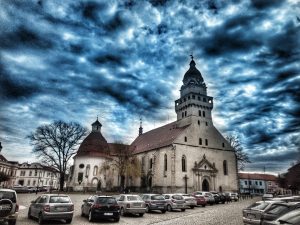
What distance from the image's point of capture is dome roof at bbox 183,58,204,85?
5956cm

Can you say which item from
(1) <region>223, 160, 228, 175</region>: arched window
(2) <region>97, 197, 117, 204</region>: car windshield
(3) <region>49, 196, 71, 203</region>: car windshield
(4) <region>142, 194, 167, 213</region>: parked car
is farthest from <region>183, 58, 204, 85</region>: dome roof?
(3) <region>49, 196, 71, 203</region>: car windshield

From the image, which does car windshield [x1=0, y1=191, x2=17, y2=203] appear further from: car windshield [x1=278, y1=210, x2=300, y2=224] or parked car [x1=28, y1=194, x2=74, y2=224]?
car windshield [x1=278, y1=210, x2=300, y2=224]

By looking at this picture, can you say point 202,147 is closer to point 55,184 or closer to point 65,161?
point 65,161

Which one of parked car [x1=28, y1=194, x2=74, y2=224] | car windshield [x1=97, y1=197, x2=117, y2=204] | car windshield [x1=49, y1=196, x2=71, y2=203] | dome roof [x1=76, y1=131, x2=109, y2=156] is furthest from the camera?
dome roof [x1=76, y1=131, x2=109, y2=156]

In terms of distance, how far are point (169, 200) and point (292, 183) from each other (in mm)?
64688

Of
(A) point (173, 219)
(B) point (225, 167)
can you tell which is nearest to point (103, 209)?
(A) point (173, 219)

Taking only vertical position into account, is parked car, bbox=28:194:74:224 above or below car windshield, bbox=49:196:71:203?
below

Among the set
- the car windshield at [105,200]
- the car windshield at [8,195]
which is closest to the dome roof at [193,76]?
the car windshield at [105,200]

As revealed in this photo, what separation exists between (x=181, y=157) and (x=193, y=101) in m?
13.1

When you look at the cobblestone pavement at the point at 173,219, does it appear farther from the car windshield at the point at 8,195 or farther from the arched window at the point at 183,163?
the arched window at the point at 183,163

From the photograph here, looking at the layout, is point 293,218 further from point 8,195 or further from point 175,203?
point 175,203

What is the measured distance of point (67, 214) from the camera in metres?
14.5

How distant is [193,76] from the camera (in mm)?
59719

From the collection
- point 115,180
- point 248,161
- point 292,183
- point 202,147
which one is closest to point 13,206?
point 202,147
